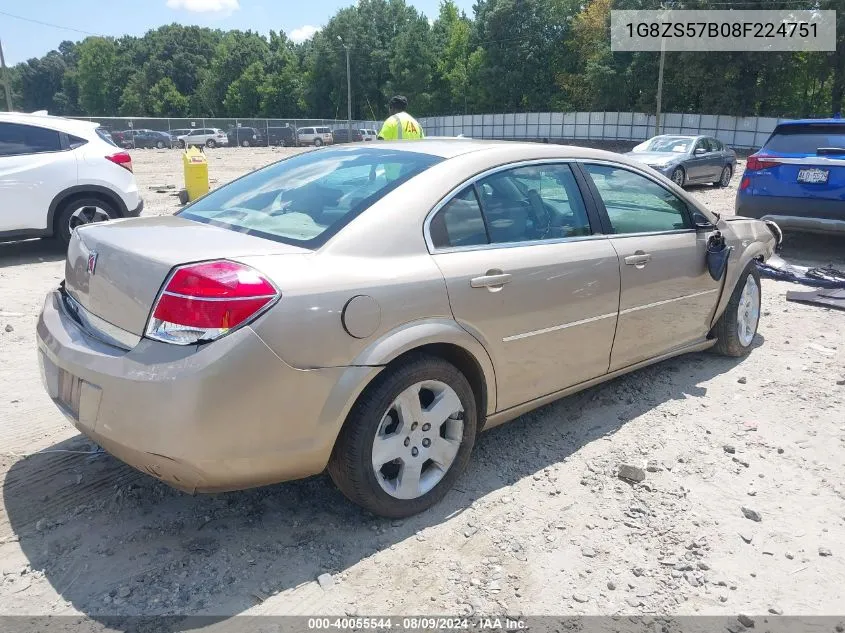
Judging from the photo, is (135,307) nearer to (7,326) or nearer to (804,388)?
A: (7,326)

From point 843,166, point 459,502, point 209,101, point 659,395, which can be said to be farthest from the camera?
point 209,101

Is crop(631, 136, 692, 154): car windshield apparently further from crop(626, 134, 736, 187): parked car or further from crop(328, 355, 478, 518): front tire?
crop(328, 355, 478, 518): front tire

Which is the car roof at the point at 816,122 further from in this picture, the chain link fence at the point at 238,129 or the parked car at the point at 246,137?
the parked car at the point at 246,137

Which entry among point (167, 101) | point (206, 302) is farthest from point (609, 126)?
point (167, 101)

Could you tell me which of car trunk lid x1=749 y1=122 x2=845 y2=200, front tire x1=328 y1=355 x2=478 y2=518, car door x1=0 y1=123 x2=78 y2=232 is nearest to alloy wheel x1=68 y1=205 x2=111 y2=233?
car door x1=0 y1=123 x2=78 y2=232

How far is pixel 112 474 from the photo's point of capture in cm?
333

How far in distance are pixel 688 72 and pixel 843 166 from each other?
137 feet

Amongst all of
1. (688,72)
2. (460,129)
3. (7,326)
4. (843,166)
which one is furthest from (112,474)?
(460,129)

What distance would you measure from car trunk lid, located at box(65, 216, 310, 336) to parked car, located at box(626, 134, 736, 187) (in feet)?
48.4

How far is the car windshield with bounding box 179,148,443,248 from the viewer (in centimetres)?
289

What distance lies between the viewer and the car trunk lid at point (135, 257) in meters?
2.51

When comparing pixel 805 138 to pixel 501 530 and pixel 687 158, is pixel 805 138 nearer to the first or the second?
pixel 501 530

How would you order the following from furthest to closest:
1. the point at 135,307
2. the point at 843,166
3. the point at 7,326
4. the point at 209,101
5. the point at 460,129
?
the point at 209,101 < the point at 460,129 < the point at 843,166 < the point at 7,326 < the point at 135,307

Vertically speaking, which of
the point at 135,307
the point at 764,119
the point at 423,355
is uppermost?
the point at 764,119
